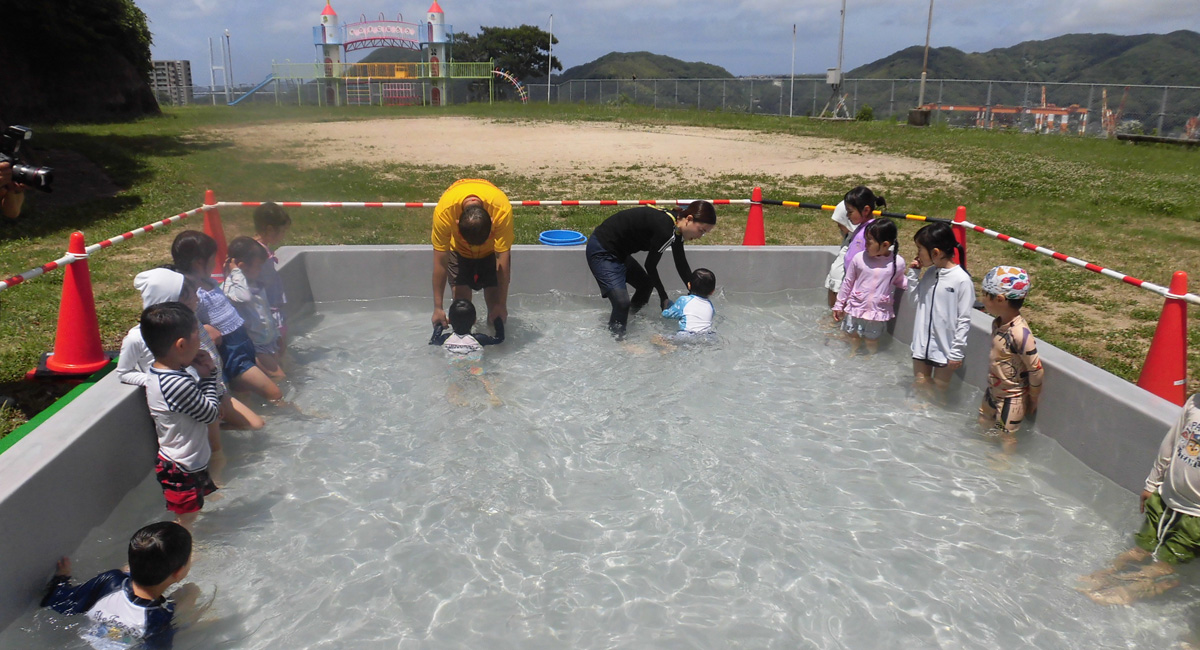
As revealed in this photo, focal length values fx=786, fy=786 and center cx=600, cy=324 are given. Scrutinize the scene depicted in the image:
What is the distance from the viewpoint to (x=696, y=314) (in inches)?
279

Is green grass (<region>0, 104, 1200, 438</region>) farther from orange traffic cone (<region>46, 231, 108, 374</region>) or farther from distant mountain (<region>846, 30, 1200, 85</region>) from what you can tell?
distant mountain (<region>846, 30, 1200, 85</region>)

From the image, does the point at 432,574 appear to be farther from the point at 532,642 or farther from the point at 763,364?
the point at 763,364

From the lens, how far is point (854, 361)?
6883mm

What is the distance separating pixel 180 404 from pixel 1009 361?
5.05m

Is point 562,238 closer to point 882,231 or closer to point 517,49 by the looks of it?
point 882,231

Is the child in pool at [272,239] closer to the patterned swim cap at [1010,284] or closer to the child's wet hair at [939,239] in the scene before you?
the child's wet hair at [939,239]

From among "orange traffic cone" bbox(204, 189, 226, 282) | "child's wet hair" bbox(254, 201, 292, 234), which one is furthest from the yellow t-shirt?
"orange traffic cone" bbox(204, 189, 226, 282)

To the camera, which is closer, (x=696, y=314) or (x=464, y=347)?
(x=464, y=347)

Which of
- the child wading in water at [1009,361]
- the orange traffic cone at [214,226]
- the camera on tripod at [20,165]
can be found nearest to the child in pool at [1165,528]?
the child wading in water at [1009,361]

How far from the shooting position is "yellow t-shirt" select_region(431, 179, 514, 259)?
6680mm

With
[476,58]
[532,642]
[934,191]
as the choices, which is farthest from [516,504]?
[476,58]

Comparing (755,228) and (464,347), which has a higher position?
(755,228)

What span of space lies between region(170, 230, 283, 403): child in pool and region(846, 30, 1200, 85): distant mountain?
140208 mm

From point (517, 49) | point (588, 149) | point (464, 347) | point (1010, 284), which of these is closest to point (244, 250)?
point (464, 347)
